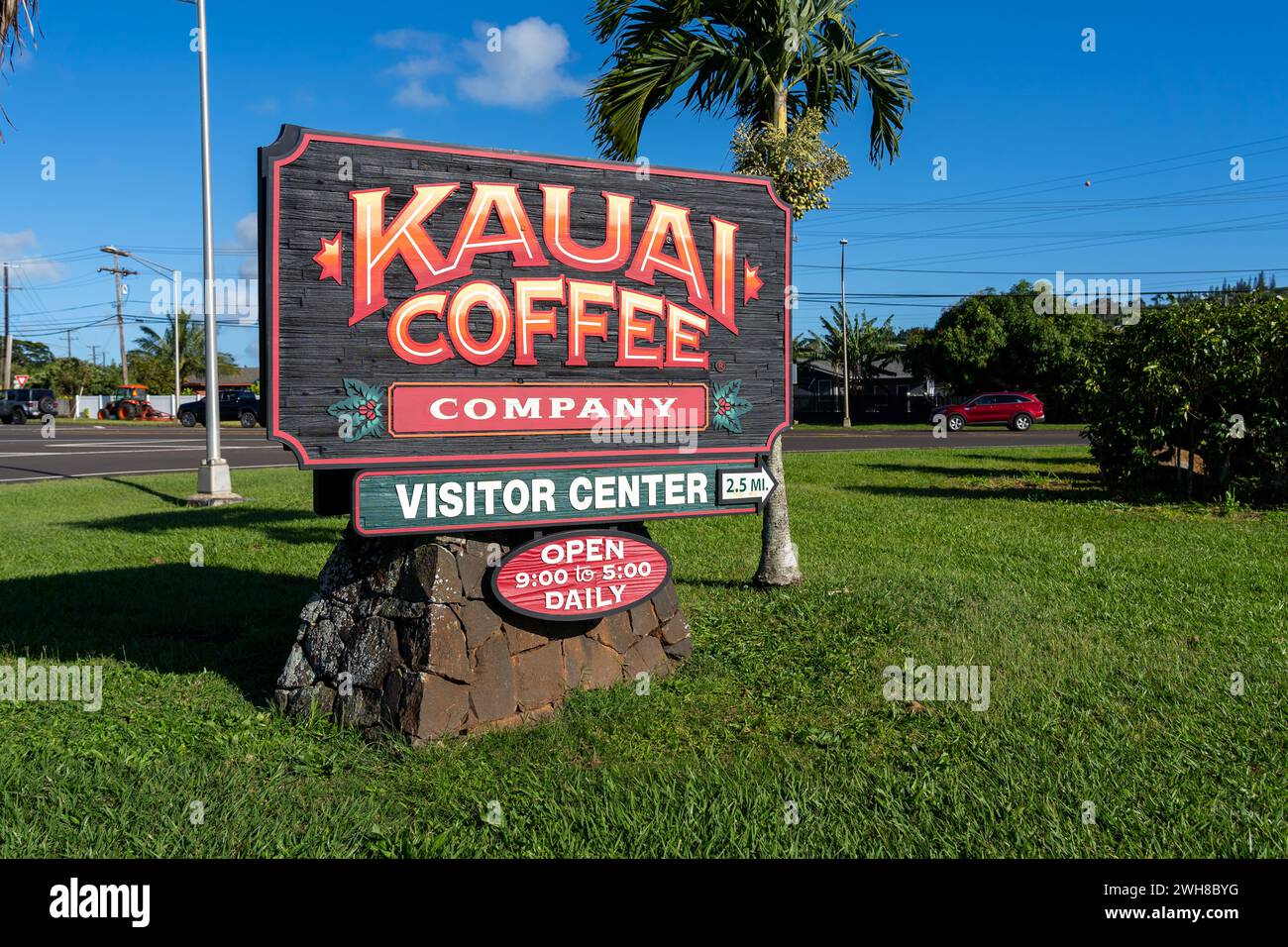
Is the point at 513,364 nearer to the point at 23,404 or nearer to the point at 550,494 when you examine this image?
the point at 550,494

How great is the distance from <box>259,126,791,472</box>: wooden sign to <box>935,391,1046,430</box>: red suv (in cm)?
3360

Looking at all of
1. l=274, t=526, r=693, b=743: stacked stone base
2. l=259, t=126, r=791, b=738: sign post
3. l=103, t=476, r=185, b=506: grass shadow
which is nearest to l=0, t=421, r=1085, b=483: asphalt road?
l=103, t=476, r=185, b=506: grass shadow

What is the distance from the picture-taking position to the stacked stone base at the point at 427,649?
5.77 meters

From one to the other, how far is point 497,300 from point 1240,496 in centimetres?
1329

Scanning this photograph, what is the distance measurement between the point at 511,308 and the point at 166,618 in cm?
501

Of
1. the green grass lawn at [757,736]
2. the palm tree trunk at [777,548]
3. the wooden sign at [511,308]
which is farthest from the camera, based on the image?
the palm tree trunk at [777,548]

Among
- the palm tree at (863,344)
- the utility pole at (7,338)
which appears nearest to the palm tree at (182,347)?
the utility pole at (7,338)

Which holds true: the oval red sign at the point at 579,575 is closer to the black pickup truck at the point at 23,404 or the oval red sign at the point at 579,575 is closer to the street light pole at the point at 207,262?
the street light pole at the point at 207,262

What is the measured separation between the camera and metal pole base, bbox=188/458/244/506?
54.2 feet

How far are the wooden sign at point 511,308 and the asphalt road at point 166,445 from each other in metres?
18.5

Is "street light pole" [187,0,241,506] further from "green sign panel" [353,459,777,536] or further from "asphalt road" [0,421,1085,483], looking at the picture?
"green sign panel" [353,459,777,536]

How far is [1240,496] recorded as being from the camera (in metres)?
14.6

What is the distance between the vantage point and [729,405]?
679 cm
